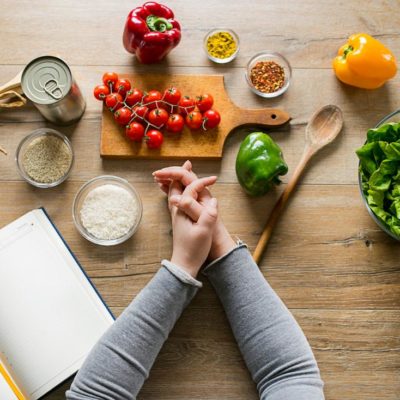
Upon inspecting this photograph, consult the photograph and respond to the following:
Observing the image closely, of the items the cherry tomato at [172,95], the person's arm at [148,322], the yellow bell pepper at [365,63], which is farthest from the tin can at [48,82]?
the yellow bell pepper at [365,63]

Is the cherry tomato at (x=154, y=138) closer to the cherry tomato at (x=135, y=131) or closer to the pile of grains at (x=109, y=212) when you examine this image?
the cherry tomato at (x=135, y=131)

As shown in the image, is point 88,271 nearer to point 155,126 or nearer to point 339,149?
point 155,126

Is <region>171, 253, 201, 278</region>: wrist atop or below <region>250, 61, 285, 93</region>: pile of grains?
below

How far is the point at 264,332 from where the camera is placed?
104 cm

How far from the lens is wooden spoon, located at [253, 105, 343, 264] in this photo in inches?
45.4

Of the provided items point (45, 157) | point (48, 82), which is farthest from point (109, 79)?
point (45, 157)

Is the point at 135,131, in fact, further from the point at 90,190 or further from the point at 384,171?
the point at 384,171

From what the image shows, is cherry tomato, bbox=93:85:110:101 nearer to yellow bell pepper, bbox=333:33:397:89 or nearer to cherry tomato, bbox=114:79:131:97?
cherry tomato, bbox=114:79:131:97

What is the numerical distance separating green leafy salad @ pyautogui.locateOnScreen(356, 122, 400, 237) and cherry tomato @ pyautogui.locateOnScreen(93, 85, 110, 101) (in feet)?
2.02

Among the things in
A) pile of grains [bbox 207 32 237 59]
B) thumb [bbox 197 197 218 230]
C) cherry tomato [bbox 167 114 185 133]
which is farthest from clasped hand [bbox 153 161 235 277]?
pile of grains [bbox 207 32 237 59]

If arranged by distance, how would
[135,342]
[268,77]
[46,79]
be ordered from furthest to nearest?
[268,77] → [46,79] → [135,342]

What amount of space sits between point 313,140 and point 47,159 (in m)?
0.66

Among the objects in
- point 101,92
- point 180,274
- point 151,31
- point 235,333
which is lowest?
point 235,333

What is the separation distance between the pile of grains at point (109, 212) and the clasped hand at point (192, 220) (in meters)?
0.09
